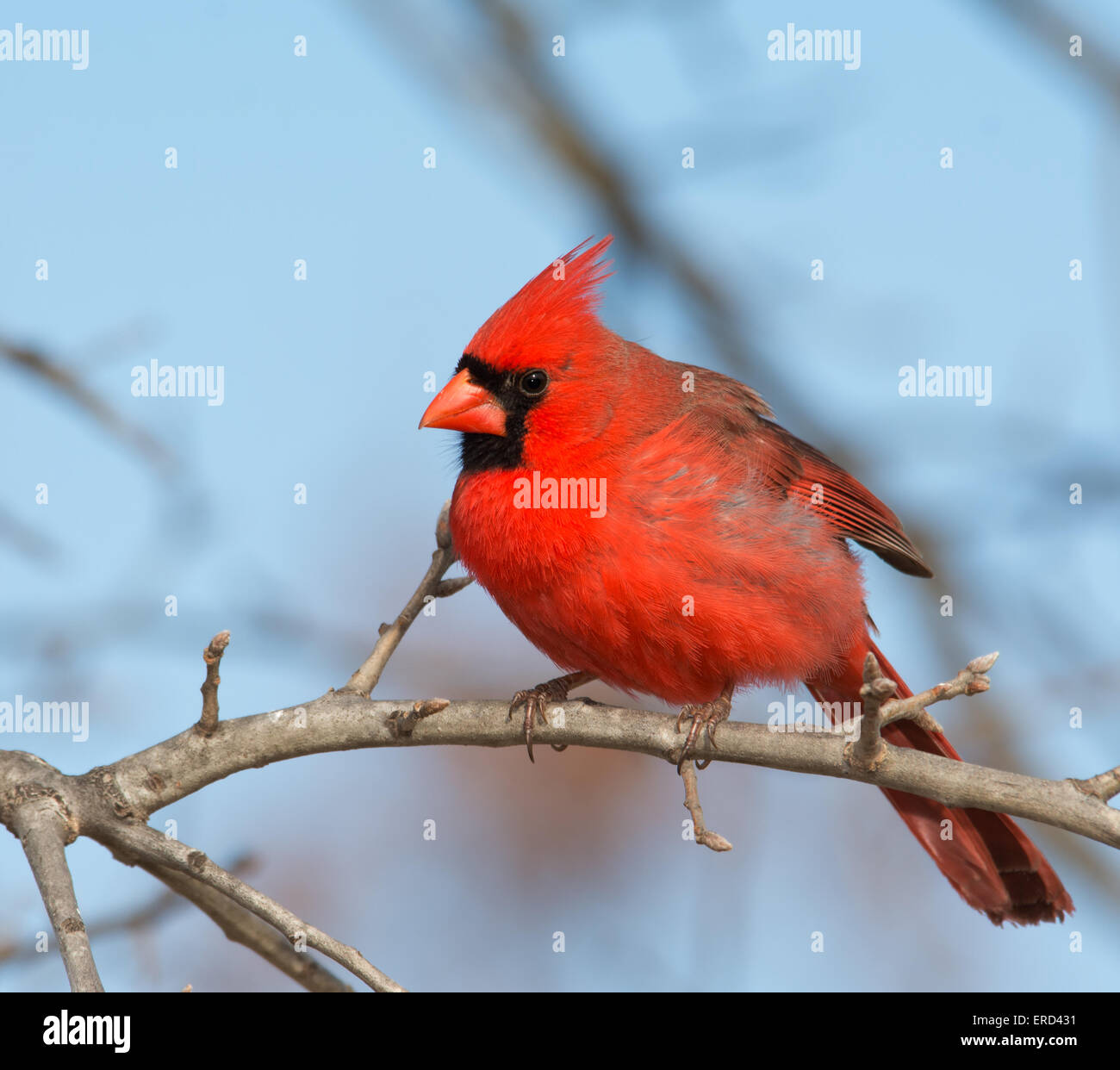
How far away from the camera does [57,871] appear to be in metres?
2.41

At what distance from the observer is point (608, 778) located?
5.98 m

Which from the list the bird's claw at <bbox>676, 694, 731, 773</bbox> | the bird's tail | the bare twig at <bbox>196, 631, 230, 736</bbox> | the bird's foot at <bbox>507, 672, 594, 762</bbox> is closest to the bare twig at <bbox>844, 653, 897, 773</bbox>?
the bird's claw at <bbox>676, 694, 731, 773</bbox>

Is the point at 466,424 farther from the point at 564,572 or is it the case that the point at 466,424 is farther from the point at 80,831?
the point at 80,831

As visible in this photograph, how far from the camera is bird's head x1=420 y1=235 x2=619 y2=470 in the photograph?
358 centimetres

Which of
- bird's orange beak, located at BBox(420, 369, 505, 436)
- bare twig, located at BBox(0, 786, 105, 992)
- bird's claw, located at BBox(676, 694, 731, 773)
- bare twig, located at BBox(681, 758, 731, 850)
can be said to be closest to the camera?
bare twig, located at BBox(0, 786, 105, 992)

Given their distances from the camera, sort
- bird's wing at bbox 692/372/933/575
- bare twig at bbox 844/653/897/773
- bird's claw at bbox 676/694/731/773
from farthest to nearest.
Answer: bird's wing at bbox 692/372/933/575
bird's claw at bbox 676/694/731/773
bare twig at bbox 844/653/897/773

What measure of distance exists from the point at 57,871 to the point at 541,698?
1.26 metres

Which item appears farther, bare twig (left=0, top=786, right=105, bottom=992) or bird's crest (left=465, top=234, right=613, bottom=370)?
bird's crest (left=465, top=234, right=613, bottom=370)

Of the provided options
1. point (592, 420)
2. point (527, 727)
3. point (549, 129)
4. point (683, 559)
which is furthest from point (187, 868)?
point (549, 129)

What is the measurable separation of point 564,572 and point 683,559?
31cm

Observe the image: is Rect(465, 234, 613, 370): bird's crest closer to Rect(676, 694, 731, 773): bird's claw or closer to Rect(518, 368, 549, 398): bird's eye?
Rect(518, 368, 549, 398): bird's eye

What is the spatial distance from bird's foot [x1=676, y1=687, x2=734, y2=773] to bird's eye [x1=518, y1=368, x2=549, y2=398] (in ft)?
3.26

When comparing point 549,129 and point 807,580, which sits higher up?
point 549,129

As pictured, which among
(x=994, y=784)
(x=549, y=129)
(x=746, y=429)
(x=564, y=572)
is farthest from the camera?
(x=549, y=129)
